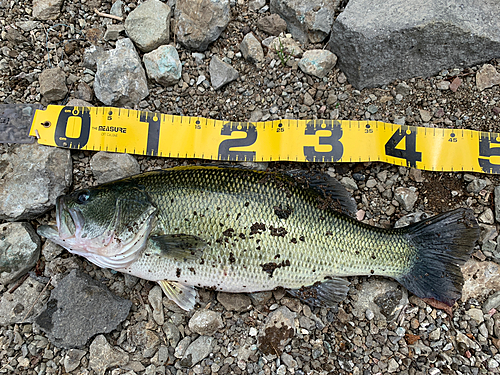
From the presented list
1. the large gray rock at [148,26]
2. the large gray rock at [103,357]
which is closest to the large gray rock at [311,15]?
the large gray rock at [148,26]

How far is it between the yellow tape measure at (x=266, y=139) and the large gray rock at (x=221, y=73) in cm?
50

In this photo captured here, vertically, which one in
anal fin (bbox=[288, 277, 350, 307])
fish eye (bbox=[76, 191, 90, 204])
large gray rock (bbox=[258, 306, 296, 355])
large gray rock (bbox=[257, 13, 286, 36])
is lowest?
large gray rock (bbox=[258, 306, 296, 355])

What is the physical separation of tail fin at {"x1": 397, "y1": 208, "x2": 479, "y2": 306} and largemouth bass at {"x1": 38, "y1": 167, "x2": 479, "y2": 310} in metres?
0.01

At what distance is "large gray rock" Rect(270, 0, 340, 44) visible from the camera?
407 cm

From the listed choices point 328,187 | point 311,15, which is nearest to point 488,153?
point 328,187

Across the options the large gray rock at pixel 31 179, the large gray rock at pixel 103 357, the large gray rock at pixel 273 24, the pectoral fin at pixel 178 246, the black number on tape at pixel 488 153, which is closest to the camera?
the pectoral fin at pixel 178 246

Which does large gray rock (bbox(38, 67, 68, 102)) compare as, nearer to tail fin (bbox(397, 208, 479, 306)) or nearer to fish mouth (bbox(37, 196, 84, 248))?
fish mouth (bbox(37, 196, 84, 248))

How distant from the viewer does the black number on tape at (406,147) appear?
3865 mm

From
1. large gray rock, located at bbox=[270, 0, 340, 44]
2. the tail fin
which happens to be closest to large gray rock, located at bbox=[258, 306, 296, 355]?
the tail fin

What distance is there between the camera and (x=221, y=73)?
4.09 meters

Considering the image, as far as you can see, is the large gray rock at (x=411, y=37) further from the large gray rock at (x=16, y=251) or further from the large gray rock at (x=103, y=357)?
the large gray rock at (x=16, y=251)

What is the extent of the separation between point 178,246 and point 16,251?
190 cm

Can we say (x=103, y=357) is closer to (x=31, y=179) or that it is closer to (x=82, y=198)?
(x=82, y=198)

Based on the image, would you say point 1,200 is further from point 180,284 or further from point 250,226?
point 250,226
